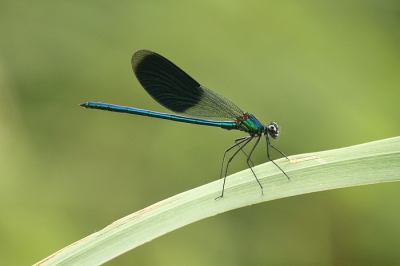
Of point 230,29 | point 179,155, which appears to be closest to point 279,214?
point 179,155

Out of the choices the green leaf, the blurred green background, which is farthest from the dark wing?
the green leaf

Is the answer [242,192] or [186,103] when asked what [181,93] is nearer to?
[186,103]

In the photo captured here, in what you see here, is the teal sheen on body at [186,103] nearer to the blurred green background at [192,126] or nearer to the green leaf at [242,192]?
the blurred green background at [192,126]

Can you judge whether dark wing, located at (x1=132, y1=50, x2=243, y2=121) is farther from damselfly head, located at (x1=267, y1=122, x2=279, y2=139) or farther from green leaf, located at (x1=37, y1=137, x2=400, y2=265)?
green leaf, located at (x1=37, y1=137, x2=400, y2=265)

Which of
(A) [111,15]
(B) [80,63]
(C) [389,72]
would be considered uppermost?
(A) [111,15]

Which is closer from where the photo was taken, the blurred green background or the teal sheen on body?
the teal sheen on body

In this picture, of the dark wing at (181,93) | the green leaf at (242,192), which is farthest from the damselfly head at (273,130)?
the green leaf at (242,192)

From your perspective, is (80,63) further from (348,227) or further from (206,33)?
(348,227)
